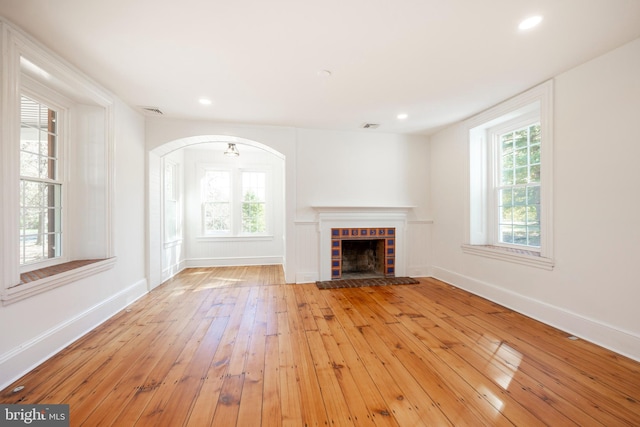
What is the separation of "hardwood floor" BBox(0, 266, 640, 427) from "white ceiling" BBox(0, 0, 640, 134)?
2.52 meters

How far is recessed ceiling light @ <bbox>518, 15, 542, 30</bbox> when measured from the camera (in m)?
1.77

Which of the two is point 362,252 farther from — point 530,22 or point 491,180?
point 530,22

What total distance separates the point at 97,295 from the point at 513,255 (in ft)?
15.4

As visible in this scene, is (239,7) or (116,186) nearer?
(239,7)

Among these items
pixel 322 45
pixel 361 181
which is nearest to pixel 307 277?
pixel 361 181

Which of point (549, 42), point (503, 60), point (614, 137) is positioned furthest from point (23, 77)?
point (614, 137)

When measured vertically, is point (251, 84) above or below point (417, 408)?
above

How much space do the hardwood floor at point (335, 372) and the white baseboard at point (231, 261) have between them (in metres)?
2.42

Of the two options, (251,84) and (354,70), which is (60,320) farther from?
(354,70)

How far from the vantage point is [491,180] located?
3693 millimetres

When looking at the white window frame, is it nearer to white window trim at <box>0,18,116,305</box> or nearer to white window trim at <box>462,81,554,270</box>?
white window trim at <box>0,18,116,305</box>

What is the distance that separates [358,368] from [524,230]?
286cm

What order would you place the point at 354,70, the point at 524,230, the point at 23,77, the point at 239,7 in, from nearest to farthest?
the point at 239,7, the point at 23,77, the point at 354,70, the point at 524,230

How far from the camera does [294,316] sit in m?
2.82
